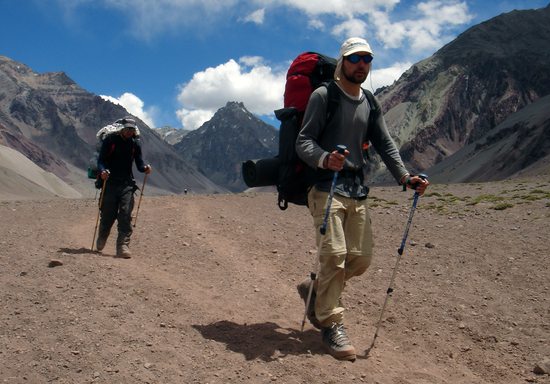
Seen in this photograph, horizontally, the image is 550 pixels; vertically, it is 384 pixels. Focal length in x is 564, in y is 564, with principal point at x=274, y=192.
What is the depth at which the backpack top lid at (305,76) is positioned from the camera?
711 centimetres

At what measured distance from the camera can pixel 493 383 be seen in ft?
21.8

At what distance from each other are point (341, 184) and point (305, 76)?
4.91 feet

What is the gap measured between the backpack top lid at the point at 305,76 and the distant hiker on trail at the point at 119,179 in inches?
226

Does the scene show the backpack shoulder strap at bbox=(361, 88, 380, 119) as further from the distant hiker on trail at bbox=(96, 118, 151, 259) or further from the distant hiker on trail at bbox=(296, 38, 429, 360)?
the distant hiker on trail at bbox=(96, 118, 151, 259)

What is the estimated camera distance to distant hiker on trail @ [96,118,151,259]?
473 inches

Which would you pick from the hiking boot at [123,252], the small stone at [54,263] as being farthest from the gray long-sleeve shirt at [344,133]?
the hiking boot at [123,252]

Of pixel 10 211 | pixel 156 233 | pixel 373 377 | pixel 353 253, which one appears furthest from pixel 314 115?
pixel 10 211

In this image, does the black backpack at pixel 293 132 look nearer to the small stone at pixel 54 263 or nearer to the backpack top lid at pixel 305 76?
Result: the backpack top lid at pixel 305 76

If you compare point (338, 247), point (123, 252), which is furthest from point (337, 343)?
point (123, 252)

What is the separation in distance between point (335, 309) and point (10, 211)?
19.6 metres

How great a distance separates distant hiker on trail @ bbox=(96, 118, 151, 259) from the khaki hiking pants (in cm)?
623

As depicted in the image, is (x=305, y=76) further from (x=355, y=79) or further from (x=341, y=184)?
(x=341, y=184)

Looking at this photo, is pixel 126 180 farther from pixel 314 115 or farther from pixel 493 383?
pixel 493 383

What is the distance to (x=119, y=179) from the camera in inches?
482
